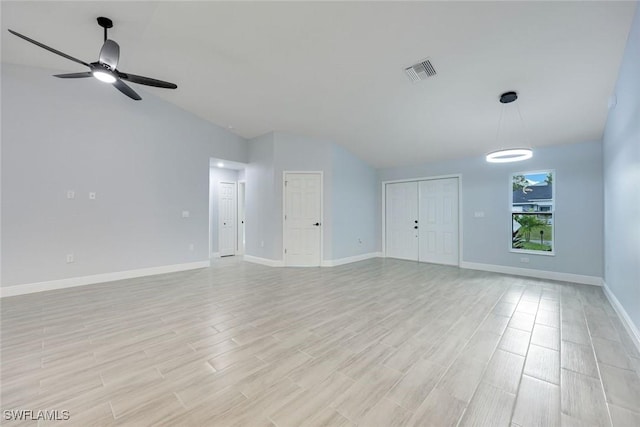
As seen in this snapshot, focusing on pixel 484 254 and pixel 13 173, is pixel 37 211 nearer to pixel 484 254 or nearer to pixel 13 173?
pixel 13 173

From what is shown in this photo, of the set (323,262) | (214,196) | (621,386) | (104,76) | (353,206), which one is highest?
(104,76)

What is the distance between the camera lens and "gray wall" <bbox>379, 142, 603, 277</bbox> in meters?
4.38

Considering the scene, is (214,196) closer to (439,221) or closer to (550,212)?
(439,221)

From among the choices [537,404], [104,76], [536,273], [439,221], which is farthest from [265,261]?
[536,273]

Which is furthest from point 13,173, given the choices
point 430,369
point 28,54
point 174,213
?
point 430,369

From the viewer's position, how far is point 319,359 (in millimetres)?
2049

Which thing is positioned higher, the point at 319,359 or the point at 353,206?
the point at 353,206

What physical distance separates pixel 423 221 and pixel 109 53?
651 cm

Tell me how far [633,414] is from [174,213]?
20.5 ft

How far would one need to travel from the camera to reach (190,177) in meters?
5.41

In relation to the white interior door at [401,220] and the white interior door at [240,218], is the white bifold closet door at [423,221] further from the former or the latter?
the white interior door at [240,218]

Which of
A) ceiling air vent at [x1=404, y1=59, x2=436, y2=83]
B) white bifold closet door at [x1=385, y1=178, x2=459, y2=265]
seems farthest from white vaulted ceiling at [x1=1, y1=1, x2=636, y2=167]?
white bifold closet door at [x1=385, y1=178, x2=459, y2=265]

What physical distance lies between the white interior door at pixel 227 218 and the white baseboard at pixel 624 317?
7632 millimetres

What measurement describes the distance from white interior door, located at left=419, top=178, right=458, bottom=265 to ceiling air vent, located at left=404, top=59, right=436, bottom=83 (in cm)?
332
